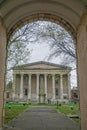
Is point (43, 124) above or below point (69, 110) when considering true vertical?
above

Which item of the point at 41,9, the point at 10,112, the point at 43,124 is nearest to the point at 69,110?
the point at 10,112

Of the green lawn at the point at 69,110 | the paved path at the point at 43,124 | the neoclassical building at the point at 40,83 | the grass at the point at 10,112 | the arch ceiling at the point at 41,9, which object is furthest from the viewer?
the neoclassical building at the point at 40,83

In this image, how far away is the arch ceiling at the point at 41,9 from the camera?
27.3 feet

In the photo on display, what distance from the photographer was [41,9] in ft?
31.9

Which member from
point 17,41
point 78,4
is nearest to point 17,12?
point 78,4

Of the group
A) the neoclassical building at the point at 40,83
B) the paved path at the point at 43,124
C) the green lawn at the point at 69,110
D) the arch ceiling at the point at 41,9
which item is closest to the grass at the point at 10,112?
the paved path at the point at 43,124

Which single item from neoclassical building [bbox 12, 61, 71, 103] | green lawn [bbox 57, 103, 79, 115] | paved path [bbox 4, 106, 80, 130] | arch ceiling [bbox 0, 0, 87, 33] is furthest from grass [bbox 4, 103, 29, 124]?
neoclassical building [bbox 12, 61, 71, 103]

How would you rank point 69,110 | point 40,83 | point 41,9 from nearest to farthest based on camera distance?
point 41,9, point 69,110, point 40,83

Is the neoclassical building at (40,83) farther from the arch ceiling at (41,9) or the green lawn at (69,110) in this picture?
the arch ceiling at (41,9)

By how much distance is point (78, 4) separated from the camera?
8211mm

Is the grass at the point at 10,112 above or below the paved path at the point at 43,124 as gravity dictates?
below

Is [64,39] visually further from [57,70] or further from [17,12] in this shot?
[57,70]

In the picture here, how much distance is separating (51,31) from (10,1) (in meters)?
12.4

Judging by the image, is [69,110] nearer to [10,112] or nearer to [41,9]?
[10,112]
